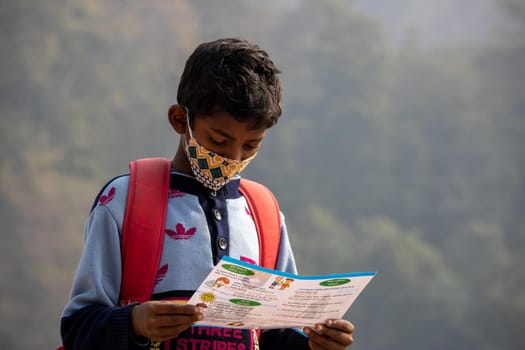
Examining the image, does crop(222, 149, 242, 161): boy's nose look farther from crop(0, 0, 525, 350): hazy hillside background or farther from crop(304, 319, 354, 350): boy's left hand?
crop(0, 0, 525, 350): hazy hillside background

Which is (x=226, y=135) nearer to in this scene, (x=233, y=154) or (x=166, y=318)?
(x=233, y=154)

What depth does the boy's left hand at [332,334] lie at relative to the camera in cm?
124

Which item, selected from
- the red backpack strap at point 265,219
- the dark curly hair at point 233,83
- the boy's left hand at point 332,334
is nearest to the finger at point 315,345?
the boy's left hand at point 332,334

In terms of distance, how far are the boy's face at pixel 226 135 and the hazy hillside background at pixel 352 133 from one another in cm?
744

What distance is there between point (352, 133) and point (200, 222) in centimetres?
1083

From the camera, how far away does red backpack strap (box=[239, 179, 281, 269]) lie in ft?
4.57

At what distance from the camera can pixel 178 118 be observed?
1.38 m

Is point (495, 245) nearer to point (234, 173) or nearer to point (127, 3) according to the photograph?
point (127, 3)

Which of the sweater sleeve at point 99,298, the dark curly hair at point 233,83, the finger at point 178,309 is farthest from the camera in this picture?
the dark curly hair at point 233,83

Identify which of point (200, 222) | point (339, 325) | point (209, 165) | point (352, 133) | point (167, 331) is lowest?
point (167, 331)

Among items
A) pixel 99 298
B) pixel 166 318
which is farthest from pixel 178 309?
pixel 99 298

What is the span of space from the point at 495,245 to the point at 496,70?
3281mm

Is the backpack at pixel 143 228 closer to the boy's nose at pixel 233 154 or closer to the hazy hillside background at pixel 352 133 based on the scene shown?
the boy's nose at pixel 233 154

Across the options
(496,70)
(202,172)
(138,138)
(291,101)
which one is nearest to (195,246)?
(202,172)
